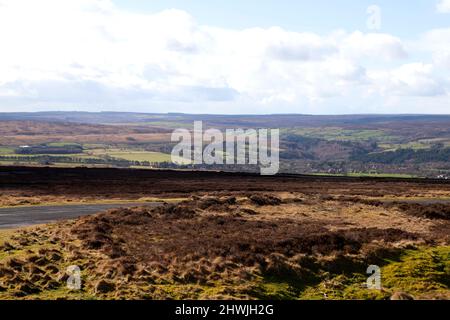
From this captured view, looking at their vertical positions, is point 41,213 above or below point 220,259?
below

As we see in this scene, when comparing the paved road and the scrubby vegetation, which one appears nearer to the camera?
the scrubby vegetation

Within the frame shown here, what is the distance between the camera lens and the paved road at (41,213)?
40906mm

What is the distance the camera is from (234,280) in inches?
958

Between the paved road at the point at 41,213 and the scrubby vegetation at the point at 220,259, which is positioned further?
the paved road at the point at 41,213

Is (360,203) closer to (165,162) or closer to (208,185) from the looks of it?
(208,185)

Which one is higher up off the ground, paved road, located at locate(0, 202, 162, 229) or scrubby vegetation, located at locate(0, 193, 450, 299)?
scrubby vegetation, located at locate(0, 193, 450, 299)

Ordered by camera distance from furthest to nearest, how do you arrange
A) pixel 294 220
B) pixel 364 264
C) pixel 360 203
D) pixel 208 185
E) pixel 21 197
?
1. pixel 208 185
2. pixel 21 197
3. pixel 360 203
4. pixel 294 220
5. pixel 364 264

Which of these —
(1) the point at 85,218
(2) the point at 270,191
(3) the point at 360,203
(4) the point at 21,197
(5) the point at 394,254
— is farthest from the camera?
(2) the point at 270,191

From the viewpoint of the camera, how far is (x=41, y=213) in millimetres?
47281

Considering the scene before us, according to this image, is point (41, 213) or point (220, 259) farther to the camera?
point (41, 213)

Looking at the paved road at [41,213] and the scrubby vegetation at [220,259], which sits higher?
the scrubby vegetation at [220,259]

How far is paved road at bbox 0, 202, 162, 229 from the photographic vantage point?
40.9 metres
